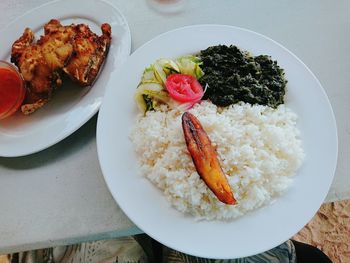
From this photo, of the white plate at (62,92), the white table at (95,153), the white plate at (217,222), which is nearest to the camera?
the white plate at (217,222)

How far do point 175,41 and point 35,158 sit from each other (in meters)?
0.76

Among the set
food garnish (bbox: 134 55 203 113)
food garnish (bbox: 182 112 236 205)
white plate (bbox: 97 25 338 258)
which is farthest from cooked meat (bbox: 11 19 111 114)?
food garnish (bbox: 182 112 236 205)

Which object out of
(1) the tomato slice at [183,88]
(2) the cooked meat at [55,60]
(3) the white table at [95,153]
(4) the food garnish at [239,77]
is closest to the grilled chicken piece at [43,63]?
(2) the cooked meat at [55,60]

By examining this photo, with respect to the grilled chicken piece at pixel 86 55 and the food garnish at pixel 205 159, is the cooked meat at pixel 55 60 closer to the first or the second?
the grilled chicken piece at pixel 86 55

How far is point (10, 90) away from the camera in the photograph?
1.61 metres

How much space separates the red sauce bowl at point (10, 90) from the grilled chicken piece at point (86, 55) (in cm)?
21

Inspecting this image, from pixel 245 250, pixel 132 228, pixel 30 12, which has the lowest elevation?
pixel 132 228

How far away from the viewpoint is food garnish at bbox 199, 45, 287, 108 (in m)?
1.45

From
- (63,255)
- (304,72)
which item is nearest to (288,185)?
(304,72)

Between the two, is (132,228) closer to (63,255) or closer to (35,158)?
(35,158)

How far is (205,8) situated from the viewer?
75.7 inches

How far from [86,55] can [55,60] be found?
130 mm

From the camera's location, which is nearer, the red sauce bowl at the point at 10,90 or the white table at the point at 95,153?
the white table at the point at 95,153

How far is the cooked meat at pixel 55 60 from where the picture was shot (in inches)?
62.9
